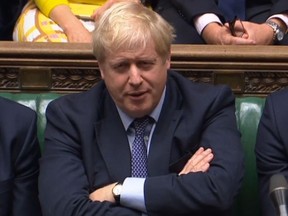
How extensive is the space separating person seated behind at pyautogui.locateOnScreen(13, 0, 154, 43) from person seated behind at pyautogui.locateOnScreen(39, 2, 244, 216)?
0.42m

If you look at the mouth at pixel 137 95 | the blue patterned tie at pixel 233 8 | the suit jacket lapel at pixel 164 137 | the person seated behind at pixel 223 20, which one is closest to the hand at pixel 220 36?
the person seated behind at pixel 223 20

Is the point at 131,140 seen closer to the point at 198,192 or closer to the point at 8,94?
the point at 198,192

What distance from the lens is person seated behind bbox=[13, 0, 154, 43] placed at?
2.55 meters

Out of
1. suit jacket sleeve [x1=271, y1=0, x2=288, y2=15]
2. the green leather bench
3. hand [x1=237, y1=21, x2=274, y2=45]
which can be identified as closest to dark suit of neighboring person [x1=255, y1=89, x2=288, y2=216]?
the green leather bench

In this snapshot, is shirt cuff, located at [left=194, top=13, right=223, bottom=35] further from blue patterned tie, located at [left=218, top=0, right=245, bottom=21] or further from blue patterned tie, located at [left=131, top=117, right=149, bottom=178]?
blue patterned tie, located at [left=131, top=117, right=149, bottom=178]

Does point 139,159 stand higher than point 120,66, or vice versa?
point 120,66

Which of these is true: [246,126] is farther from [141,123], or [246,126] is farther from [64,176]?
[64,176]

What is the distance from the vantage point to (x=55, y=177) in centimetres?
204

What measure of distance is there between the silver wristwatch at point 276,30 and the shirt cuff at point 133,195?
84 cm

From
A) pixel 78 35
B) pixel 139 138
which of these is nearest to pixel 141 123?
pixel 139 138

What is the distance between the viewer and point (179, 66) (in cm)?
245

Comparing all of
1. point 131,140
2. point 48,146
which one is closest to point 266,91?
point 131,140

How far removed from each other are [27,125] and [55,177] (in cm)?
21

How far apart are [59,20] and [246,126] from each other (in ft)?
2.21
